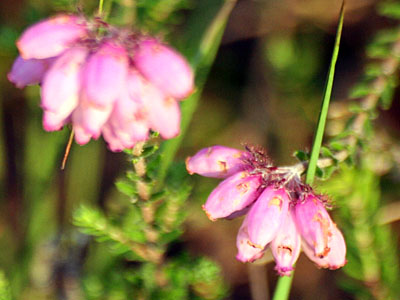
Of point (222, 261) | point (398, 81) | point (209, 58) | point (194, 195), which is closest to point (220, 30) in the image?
point (209, 58)

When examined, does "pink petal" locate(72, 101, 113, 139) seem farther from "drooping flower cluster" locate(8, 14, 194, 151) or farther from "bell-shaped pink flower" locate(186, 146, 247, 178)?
"bell-shaped pink flower" locate(186, 146, 247, 178)

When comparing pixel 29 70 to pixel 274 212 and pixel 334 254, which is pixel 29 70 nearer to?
pixel 274 212

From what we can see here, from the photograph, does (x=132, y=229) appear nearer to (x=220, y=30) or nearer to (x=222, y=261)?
(x=220, y=30)

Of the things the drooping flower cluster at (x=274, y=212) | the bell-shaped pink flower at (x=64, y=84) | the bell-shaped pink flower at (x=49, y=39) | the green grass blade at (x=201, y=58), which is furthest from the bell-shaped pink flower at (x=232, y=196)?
the green grass blade at (x=201, y=58)

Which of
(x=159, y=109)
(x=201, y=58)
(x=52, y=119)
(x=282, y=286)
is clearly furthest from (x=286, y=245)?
(x=201, y=58)

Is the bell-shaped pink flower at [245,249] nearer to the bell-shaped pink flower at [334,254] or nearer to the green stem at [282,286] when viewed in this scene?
the bell-shaped pink flower at [334,254]

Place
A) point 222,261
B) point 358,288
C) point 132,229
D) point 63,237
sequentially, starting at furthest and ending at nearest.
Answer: point 222,261 < point 63,237 < point 358,288 < point 132,229
